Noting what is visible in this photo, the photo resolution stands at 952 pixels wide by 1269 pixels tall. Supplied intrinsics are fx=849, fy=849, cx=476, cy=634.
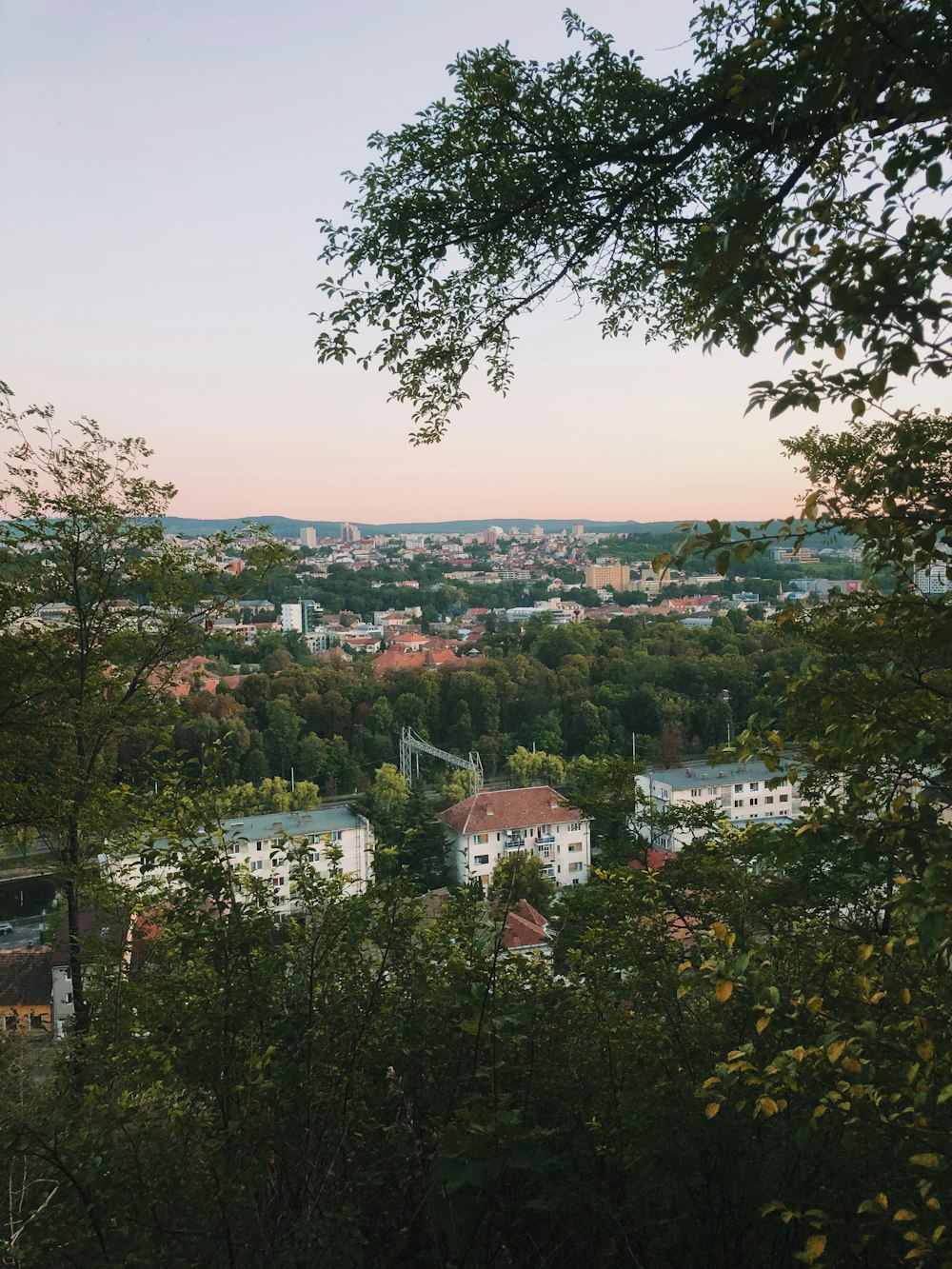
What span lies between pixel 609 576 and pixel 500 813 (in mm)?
71730

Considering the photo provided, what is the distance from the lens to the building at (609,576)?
87.8m

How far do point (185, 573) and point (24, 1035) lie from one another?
337 centimetres

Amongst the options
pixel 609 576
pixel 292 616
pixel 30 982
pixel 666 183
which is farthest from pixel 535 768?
pixel 609 576

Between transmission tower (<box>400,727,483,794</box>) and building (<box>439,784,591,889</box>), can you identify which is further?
transmission tower (<box>400,727,483,794</box>)

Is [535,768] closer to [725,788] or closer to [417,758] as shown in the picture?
[417,758]

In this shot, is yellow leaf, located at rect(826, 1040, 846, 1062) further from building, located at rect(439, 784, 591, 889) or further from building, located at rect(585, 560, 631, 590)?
building, located at rect(585, 560, 631, 590)

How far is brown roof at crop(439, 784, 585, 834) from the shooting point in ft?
66.7

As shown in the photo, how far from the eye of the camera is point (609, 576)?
9038 centimetres

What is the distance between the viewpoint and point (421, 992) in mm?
3043

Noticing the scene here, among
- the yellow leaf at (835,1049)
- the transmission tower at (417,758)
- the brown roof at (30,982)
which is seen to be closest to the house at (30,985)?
the brown roof at (30,982)

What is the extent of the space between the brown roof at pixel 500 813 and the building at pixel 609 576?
66054 millimetres

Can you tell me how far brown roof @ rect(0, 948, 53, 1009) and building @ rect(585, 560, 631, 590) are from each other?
77.3 metres

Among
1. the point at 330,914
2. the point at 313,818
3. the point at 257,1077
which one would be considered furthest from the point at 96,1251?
the point at 313,818

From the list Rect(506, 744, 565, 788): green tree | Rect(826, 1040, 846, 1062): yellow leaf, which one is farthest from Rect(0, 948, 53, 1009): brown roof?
Rect(506, 744, 565, 788): green tree
